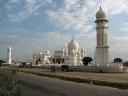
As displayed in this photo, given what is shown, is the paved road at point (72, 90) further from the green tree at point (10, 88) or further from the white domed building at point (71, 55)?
the white domed building at point (71, 55)

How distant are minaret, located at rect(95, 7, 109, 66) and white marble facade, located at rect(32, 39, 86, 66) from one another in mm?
54628

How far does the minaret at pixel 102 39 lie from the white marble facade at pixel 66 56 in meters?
54.6

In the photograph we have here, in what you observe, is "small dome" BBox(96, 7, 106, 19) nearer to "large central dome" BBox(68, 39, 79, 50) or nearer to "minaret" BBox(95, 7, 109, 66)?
"minaret" BBox(95, 7, 109, 66)

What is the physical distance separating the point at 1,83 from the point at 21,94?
1005 mm

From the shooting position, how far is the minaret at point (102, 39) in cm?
7731

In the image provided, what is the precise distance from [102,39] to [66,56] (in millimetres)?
81454

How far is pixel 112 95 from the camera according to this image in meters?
18.0

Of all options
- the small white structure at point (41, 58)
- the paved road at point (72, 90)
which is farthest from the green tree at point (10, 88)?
the small white structure at point (41, 58)

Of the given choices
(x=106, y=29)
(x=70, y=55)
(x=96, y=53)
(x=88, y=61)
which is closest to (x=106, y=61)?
(x=96, y=53)

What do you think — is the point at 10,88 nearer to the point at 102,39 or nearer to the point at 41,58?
the point at 102,39

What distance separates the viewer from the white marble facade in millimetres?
143250

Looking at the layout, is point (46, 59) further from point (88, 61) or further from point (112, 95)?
point (112, 95)

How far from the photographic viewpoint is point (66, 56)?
519ft

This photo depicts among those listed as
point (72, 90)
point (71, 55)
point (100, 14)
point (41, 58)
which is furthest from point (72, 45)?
point (72, 90)
